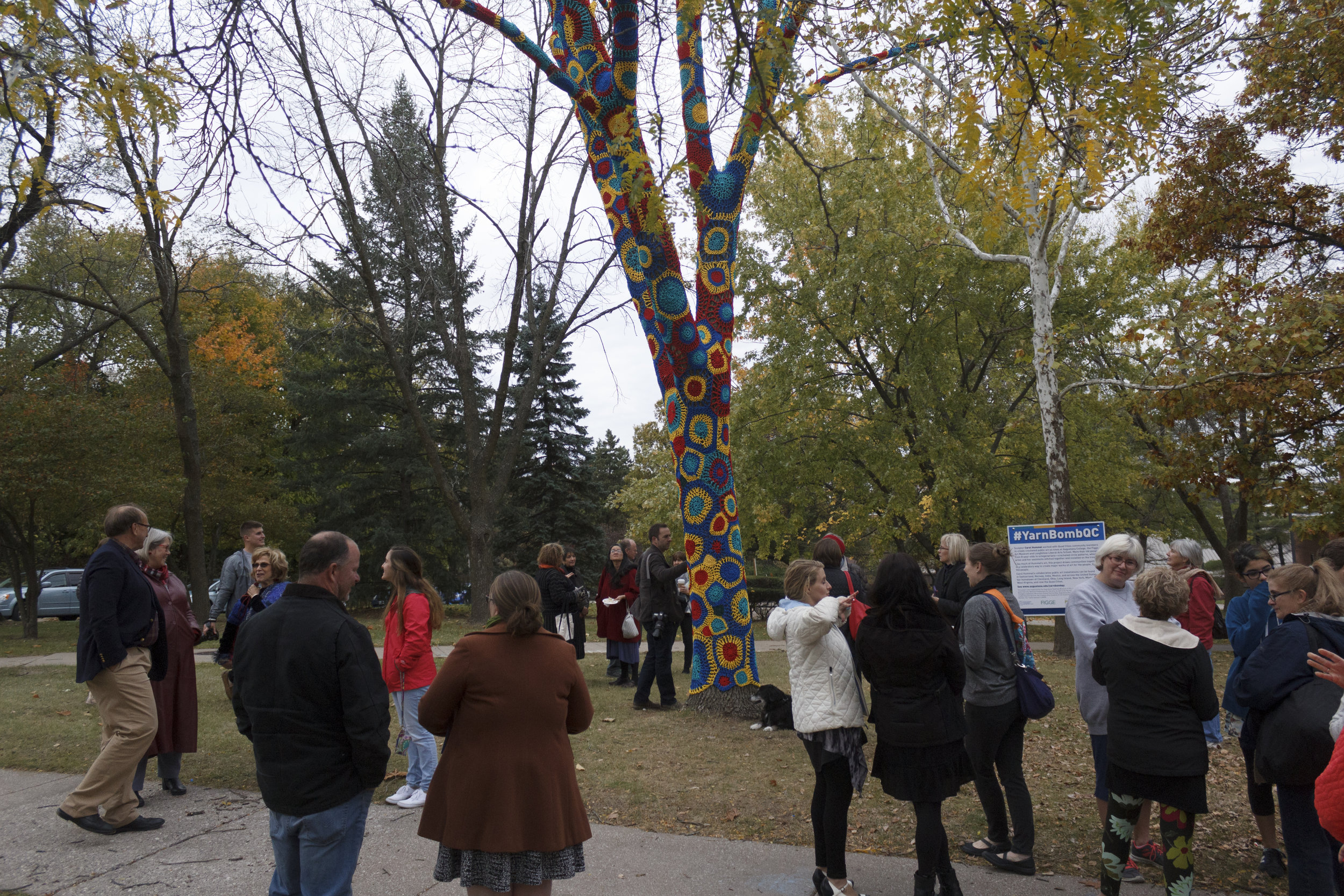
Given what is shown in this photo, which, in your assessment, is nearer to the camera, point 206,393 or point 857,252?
point 857,252

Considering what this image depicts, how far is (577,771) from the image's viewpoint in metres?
6.69

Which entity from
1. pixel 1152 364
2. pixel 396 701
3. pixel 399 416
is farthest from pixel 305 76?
pixel 399 416

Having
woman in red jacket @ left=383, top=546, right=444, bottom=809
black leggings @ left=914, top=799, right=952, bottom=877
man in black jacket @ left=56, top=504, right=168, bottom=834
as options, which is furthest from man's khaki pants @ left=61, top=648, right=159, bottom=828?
black leggings @ left=914, top=799, right=952, bottom=877

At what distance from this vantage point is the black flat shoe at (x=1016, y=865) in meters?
4.60

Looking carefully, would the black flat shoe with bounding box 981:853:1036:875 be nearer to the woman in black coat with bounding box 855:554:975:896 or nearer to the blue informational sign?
the woman in black coat with bounding box 855:554:975:896

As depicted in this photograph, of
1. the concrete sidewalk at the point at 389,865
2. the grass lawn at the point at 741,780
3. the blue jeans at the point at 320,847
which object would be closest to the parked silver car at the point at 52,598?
the grass lawn at the point at 741,780

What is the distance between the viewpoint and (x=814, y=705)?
4281mm

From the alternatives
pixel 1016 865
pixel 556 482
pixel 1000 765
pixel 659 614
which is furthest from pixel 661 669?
pixel 556 482

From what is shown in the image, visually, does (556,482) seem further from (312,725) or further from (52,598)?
(312,725)

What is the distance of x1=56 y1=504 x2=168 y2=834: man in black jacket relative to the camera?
5.15 metres

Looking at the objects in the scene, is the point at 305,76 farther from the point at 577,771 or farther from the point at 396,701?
the point at 577,771

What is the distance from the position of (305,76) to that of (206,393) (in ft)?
61.6

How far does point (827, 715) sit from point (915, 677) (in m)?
0.48

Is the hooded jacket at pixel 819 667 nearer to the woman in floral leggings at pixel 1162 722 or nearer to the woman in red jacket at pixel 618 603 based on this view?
the woman in floral leggings at pixel 1162 722
